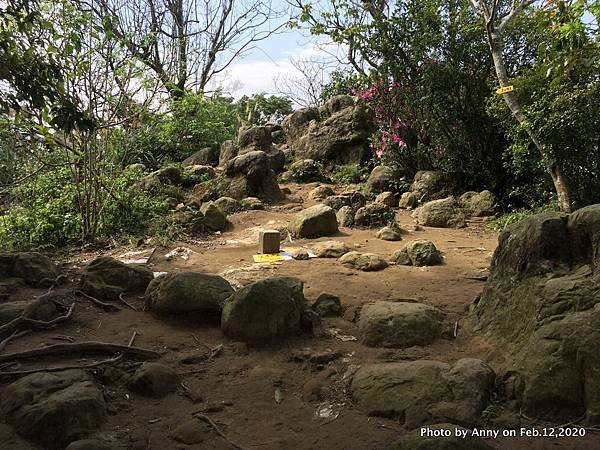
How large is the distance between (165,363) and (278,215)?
6.17 metres

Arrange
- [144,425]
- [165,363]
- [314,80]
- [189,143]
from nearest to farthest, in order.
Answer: [144,425] → [165,363] → [189,143] → [314,80]

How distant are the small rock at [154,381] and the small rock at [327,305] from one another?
1442 millimetres

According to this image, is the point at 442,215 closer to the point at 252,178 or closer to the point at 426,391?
the point at 252,178

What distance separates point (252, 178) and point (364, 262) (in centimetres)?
595

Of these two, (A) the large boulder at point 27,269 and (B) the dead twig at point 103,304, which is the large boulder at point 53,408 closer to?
(B) the dead twig at point 103,304

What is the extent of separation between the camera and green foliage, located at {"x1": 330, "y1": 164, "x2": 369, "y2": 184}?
12328 millimetres

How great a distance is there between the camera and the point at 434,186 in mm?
9898

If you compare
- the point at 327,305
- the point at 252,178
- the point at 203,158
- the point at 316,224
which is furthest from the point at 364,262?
the point at 203,158

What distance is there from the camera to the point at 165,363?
11.1ft

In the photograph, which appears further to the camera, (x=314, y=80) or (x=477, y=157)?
(x=314, y=80)

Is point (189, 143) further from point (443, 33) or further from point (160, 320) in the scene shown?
point (160, 320)

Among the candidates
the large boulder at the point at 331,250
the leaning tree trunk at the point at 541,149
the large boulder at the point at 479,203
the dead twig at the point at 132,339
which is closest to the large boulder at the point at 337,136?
the large boulder at the point at 479,203

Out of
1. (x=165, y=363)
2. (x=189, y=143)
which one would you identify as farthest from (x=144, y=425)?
(x=189, y=143)

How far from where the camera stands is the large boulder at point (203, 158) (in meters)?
14.5
